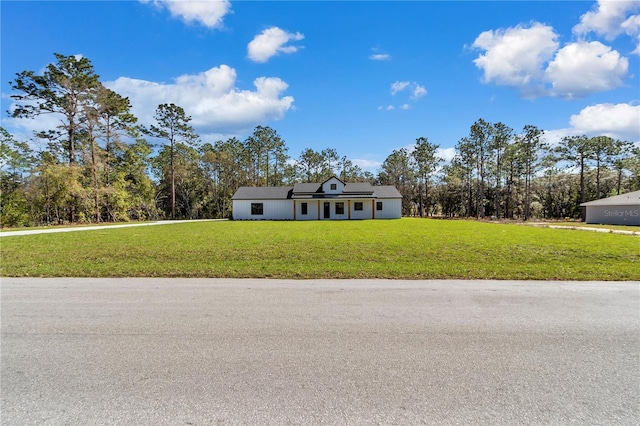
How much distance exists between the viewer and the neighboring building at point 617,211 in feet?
84.4

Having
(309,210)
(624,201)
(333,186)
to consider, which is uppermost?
(333,186)

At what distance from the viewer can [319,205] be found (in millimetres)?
35031

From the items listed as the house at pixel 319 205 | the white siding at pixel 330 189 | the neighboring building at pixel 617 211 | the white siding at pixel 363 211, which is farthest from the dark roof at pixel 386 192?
the neighboring building at pixel 617 211

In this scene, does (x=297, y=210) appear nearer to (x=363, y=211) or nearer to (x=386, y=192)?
(x=363, y=211)

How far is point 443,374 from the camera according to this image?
2.90 m

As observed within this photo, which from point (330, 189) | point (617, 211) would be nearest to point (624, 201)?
point (617, 211)

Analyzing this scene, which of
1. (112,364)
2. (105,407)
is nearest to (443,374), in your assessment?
(105,407)

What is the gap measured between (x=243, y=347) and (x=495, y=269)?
7363mm

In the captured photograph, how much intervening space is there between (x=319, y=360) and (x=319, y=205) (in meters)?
32.0

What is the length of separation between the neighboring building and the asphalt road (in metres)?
28.6

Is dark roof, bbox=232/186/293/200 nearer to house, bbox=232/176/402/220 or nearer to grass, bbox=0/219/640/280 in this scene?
house, bbox=232/176/402/220

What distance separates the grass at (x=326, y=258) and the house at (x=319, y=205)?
72.5ft

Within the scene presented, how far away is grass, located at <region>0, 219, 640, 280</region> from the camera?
7863 mm

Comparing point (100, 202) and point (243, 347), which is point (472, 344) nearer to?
point (243, 347)
